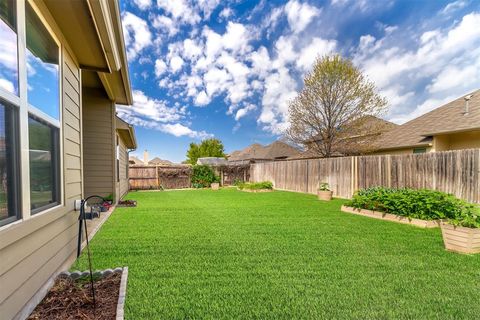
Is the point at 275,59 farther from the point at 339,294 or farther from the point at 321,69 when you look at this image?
the point at 339,294

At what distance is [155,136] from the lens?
2972cm

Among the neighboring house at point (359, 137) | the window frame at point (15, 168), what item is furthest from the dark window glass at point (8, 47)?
the neighboring house at point (359, 137)

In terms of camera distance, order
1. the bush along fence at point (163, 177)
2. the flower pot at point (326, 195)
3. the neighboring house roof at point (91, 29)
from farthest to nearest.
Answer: the bush along fence at point (163, 177) → the flower pot at point (326, 195) → the neighboring house roof at point (91, 29)

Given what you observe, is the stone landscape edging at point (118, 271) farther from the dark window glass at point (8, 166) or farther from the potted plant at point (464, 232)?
the potted plant at point (464, 232)

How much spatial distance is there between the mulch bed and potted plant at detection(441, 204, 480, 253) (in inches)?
163

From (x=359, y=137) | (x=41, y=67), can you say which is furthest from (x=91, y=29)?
(x=359, y=137)

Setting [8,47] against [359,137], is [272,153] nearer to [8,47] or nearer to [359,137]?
[359,137]

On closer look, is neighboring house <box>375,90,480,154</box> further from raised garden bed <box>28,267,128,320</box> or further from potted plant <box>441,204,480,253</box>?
raised garden bed <box>28,267,128,320</box>

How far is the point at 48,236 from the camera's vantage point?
7.18ft

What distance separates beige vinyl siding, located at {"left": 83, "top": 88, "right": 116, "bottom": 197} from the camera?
628cm

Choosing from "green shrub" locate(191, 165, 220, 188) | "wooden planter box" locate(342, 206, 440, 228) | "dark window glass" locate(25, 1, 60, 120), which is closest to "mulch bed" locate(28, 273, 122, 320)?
"dark window glass" locate(25, 1, 60, 120)

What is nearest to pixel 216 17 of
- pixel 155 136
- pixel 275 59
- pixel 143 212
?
pixel 275 59

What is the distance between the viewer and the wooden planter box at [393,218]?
4.46 metres

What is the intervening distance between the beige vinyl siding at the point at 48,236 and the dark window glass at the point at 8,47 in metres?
0.95
